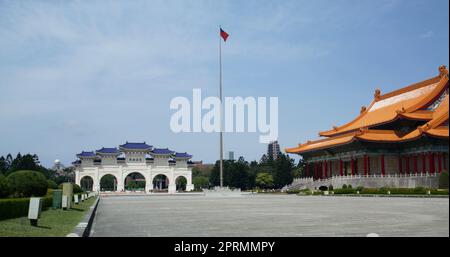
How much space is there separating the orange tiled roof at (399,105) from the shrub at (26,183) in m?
37.3

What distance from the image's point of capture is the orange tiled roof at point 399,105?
46.8 meters

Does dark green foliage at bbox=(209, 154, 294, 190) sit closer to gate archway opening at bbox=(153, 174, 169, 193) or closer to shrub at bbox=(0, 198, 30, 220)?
gate archway opening at bbox=(153, 174, 169, 193)

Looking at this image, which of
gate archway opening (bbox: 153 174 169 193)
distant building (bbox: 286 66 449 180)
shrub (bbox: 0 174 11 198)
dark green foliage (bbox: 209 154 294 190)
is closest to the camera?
shrub (bbox: 0 174 11 198)

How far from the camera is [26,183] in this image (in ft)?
59.1

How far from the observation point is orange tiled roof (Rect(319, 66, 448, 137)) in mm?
46750

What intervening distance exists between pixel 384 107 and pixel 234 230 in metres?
53.3

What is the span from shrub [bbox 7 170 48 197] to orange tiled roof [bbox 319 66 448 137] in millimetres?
37304

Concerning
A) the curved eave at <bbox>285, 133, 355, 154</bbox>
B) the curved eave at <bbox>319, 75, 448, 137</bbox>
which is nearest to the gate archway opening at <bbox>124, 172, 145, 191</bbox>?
the curved eave at <bbox>285, 133, 355, 154</bbox>

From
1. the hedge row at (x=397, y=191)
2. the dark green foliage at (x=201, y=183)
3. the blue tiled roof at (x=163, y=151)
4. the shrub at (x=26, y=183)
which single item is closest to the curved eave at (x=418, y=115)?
the hedge row at (x=397, y=191)

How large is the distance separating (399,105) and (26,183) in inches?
1836

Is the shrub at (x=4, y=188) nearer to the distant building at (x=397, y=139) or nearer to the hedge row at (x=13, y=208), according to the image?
the hedge row at (x=13, y=208)

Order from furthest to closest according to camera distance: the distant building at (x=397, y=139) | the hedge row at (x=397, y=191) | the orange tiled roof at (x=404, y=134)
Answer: the distant building at (x=397, y=139) → the orange tiled roof at (x=404, y=134) → the hedge row at (x=397, y=191)
